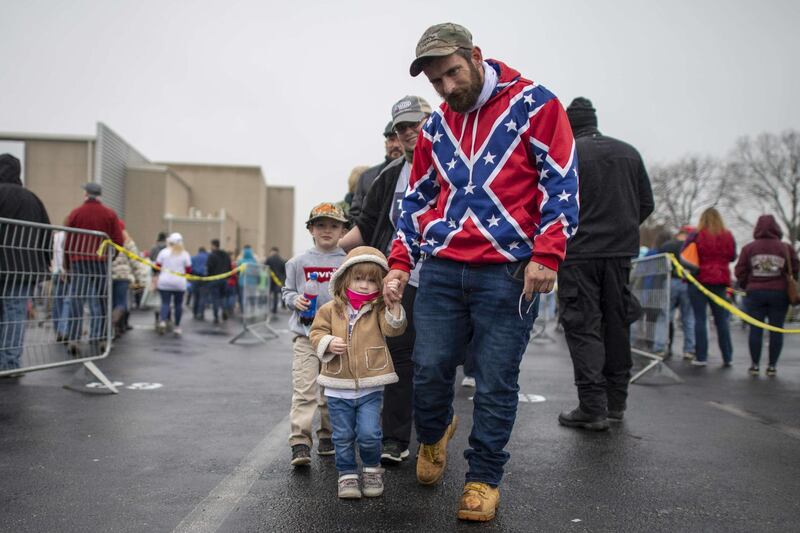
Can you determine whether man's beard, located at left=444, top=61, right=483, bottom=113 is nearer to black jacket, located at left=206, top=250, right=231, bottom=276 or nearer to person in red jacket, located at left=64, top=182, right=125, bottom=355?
person in red jacket, located at left=64, top=182, right=125, bottom=355

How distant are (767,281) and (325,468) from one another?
7.47 meters

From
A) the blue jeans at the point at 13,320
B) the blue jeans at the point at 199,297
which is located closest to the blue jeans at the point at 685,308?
the blue jeans at the point at 13,320

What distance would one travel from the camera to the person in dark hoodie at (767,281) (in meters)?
9.17

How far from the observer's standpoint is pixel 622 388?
5.47m

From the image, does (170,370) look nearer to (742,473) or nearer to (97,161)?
(742,473)

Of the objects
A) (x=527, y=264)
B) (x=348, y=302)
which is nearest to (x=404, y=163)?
(x=348, y=302)

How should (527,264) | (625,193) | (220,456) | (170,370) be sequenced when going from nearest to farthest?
1. (527,264)
2. (220,456)
3. (625,193)
4. (170,370)

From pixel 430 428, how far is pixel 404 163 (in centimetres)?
172

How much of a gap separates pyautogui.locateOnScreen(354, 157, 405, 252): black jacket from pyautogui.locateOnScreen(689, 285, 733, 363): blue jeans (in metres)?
7.10

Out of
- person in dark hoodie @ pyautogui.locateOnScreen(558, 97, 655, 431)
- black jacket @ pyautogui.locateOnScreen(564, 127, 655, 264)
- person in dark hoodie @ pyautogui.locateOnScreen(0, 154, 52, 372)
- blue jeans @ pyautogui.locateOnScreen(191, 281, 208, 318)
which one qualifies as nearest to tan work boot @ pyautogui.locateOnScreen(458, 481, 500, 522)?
person in dark hoodie @ pyautogui.locateOnScreen(558, 97, 655, 431)

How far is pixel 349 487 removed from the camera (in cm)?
344

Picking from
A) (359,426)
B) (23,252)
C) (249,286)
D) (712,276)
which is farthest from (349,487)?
(249,286)

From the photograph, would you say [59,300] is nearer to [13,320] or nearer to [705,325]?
[13,320]

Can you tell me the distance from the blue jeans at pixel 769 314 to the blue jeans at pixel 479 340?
7.05m
